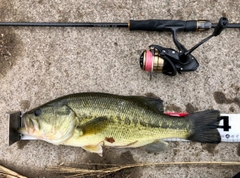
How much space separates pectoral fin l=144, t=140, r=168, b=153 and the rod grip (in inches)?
42.9

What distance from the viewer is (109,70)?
2.96 meters

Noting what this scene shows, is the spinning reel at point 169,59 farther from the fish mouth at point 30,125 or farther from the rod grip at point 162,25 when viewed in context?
the fish mouth at point 30,125

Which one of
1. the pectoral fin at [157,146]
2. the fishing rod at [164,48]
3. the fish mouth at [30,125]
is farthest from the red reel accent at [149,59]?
the fish mouth at [30,125]

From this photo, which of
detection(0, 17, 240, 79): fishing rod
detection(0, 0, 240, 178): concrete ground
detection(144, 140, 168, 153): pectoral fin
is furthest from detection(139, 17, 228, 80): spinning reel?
detection(144, 140, 168, 153): pectoral fin

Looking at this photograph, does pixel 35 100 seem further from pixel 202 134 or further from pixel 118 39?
pixel 202 134

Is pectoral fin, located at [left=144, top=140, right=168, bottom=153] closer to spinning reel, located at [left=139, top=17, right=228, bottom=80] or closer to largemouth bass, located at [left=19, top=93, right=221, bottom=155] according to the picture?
largemouth bass, located at [left=19, top=93, right=221, bottom=155]

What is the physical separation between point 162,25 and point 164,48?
0.29m

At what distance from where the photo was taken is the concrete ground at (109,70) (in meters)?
2.88

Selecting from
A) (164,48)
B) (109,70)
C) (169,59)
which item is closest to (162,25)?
(164,48)

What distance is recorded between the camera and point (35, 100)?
2.94m

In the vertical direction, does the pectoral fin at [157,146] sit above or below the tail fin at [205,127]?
below

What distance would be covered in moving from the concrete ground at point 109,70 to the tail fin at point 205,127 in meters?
0.33

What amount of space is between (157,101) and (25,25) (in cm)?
152

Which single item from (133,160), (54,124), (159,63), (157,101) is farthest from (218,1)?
(54,124)
